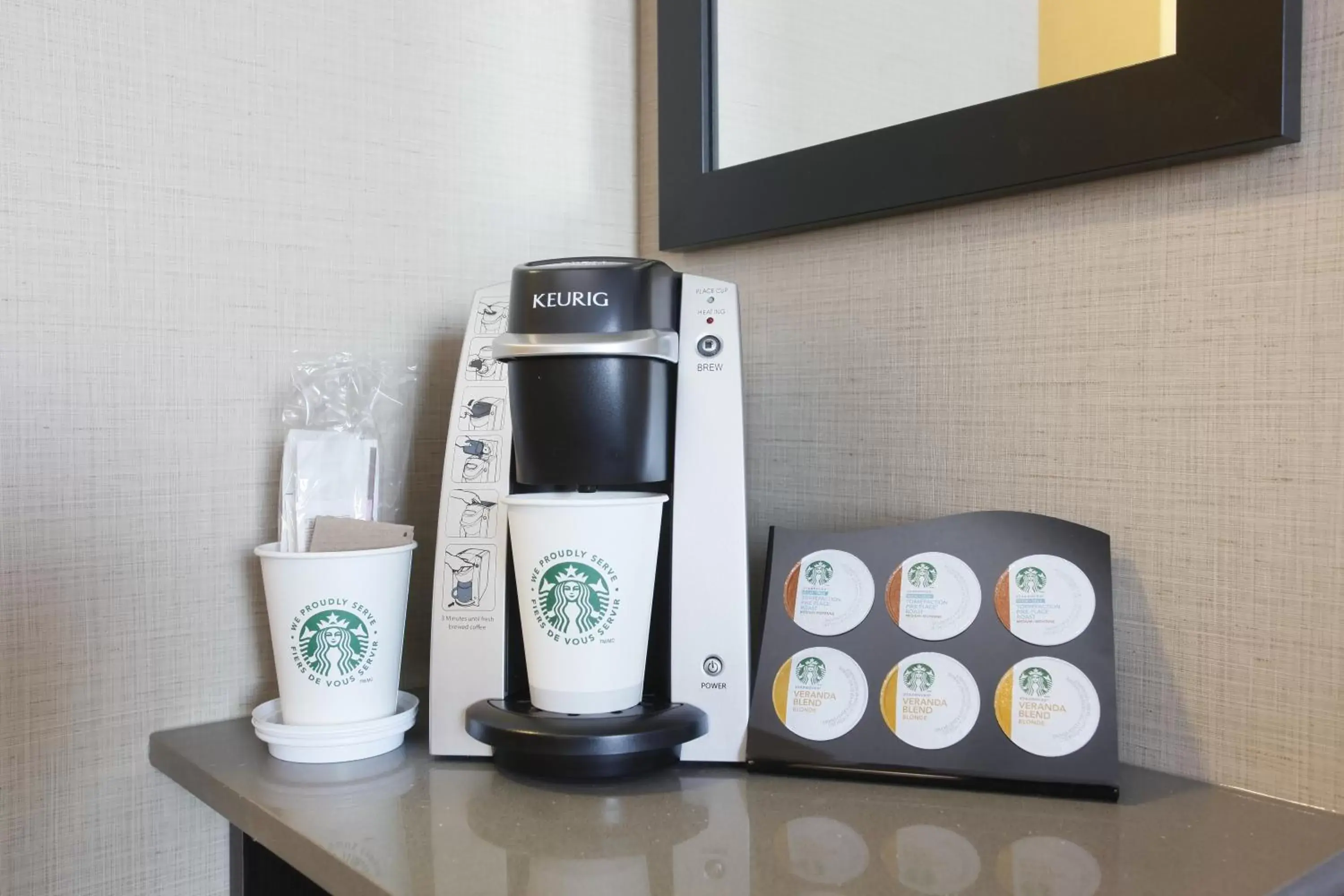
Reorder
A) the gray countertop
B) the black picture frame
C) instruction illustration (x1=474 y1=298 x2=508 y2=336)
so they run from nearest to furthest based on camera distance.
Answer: the gray countertop < the black picture frame < instruction illustration (x1=474 y1=298 x2=508 y2=336)

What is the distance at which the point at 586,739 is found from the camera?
736 mm

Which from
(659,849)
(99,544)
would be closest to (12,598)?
(99,544)

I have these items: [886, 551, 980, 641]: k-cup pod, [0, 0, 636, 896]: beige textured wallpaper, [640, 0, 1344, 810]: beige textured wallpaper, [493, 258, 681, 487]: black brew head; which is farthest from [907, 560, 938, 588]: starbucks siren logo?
[0, 0, 636, 896]: beige textured wallpaper

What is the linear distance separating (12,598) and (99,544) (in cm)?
7

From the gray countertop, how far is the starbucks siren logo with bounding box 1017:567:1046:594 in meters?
0.14

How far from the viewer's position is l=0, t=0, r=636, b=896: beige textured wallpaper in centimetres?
84

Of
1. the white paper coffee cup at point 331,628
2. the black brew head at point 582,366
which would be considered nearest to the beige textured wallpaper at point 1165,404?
the black brew head at point 582,366

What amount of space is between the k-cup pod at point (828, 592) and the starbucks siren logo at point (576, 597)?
158 millimetres

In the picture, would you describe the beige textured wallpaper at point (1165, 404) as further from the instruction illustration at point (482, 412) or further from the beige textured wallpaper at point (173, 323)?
the beige textured wallpaper at point (173, 323)

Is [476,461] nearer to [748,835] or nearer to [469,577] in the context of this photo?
[469,577]

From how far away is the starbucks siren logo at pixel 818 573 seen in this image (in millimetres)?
827

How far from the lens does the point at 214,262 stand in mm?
921

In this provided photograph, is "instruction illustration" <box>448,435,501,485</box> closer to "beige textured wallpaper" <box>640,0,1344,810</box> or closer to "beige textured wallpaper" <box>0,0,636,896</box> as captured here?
"beige textured wallpaper" <box>0,0,636,896</box>

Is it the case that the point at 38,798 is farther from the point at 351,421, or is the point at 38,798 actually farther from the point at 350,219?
the point at 350,219
